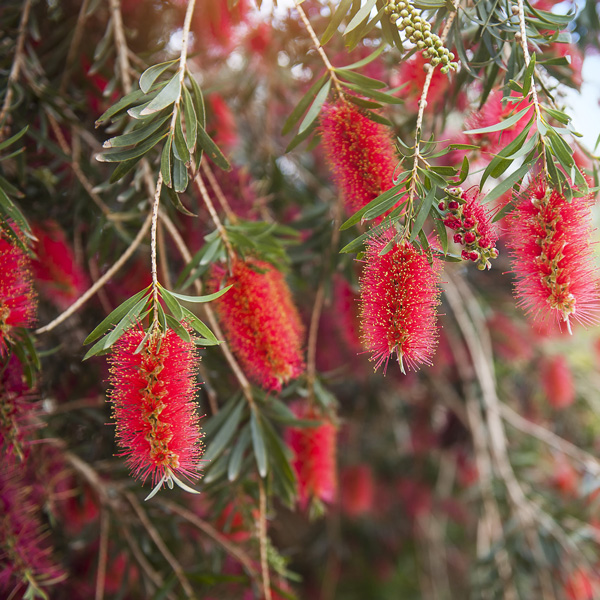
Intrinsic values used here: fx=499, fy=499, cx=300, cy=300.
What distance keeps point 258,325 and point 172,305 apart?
26 cm

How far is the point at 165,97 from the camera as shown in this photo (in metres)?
0.80

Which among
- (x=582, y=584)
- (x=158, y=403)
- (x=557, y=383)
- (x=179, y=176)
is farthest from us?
(x=557, y=383)

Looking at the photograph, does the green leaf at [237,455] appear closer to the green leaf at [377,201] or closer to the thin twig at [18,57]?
the green leaf at [377,201]

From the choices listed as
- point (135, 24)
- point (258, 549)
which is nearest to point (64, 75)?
point (135, 24)

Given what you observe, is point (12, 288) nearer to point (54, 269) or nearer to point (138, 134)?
point (138, 134)

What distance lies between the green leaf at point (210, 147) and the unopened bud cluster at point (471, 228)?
1.40 ft

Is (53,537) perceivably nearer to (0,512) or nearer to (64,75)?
(0,512)

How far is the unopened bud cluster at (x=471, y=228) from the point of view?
29.3 inches

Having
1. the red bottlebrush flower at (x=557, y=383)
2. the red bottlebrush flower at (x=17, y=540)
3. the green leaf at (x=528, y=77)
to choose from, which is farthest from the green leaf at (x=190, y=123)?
the red bottlebrush flower at (x=557, y=383)

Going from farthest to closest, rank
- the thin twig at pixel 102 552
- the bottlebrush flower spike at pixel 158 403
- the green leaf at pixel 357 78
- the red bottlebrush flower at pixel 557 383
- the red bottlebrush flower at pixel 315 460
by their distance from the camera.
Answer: the red bottlebrush flower at pixel 557 383, the red bottlebrush flower at pixel 315 460, the thin twig at pixel 102 552, the green leaf at pixel 357 78, the bottlebrush flower spike at pixel 158 403

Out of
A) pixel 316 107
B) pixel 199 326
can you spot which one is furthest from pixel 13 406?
pixel 316 107

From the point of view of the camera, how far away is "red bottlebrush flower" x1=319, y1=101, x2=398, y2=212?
860 millimetres

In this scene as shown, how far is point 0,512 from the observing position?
1090 millimetres

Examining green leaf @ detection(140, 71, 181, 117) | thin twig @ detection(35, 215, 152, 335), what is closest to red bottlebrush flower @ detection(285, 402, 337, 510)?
thin twig @ detection(35, 215, 152, 335)
